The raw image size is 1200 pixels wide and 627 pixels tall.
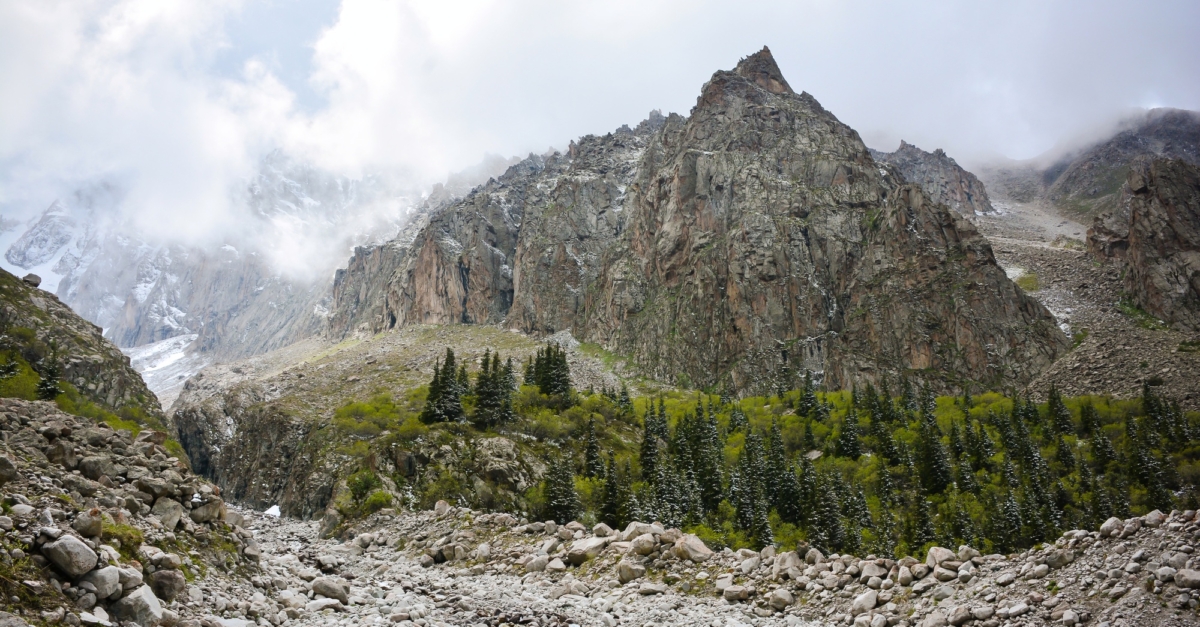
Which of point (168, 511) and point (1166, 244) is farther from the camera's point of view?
point (1166, 244)

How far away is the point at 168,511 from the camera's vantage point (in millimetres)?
15297

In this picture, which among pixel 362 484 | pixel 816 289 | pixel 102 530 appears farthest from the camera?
pixel 816 289

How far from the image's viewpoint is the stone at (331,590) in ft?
55.4

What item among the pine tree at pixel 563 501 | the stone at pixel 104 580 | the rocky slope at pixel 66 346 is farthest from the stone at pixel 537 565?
the rocky slope at pixel 66 346

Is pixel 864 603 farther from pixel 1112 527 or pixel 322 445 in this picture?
pixel 322 445

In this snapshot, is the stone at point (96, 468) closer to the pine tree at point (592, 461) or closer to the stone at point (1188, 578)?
the stone at point (1188, 578)

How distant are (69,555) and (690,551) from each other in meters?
17.2

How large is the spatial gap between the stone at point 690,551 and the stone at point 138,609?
615 inches

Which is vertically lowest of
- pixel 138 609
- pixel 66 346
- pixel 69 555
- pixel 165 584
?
pixel 165 584

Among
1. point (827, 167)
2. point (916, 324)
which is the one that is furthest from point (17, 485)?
point (827, 167)

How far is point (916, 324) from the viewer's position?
153375 millimetres

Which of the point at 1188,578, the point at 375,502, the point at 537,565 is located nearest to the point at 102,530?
the point at 537,565

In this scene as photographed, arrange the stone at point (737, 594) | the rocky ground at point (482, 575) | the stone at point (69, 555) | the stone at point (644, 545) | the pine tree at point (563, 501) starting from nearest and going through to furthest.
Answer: the stone at point (69, 555)
the rocky ground at point (482, 575)
the stone at point (737, 594)
the stone at point (644, 545)
the pine tree at point (563, 501)

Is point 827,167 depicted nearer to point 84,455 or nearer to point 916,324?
point 916,324
